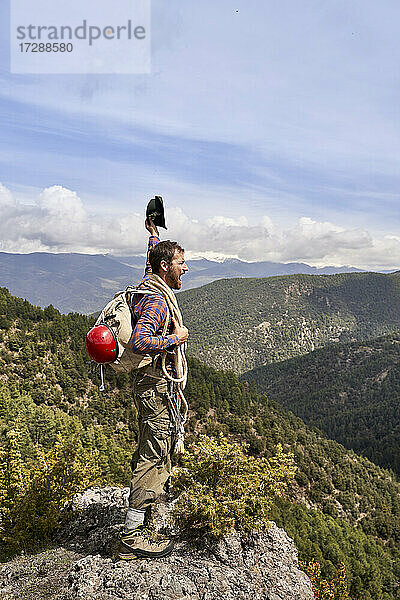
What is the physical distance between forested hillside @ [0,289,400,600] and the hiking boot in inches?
573

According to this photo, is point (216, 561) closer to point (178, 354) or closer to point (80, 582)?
point (80, 582)

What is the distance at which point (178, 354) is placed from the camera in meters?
5.08

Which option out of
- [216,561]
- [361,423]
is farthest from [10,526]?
[361,423]

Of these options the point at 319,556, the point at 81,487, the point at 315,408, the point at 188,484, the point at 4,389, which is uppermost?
the point at 188,484

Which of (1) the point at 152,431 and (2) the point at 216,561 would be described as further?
(2) the point at 216,561

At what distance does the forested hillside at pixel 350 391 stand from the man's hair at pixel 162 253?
10364cm

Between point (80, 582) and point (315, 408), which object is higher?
point (80, 582)

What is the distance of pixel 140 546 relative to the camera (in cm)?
534

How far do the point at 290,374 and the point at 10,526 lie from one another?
162m

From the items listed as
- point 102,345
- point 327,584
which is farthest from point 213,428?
point 102,345

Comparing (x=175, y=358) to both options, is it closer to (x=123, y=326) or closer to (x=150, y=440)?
(x=123, y=326)

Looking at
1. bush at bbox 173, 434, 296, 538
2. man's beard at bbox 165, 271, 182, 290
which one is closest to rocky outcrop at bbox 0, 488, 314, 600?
bush at bbox 173, 434, 296, 538

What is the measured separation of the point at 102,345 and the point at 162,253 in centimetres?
146

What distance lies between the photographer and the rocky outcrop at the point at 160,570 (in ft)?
16.2
